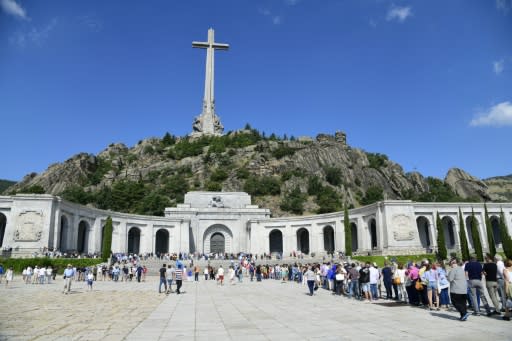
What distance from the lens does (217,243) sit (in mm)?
51812

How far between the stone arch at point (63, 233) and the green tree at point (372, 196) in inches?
2123

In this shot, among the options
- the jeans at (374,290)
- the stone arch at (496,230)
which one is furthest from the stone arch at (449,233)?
the jeans at (374,290)

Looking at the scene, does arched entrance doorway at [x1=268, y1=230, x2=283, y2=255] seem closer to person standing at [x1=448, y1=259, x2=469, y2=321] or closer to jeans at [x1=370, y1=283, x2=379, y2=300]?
jeans at [x1=370, y1=283, x2=379, y2=300]

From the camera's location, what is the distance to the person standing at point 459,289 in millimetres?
10000

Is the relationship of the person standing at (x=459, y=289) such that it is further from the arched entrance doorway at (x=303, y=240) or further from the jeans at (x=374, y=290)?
the arched entrance doorway at (x=303, y=240)

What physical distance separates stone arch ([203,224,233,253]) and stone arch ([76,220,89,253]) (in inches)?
579

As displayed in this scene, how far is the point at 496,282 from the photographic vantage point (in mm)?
10727

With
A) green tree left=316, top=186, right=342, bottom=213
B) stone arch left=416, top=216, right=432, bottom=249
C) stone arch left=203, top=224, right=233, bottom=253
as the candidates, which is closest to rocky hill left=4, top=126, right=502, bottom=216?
green tree left=316, top=186, right=342, bottom=213

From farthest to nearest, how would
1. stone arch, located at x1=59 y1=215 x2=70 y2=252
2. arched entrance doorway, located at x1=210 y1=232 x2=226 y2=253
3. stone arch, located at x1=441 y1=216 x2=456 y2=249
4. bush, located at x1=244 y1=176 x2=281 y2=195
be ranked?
1. bush, located at x1=244 y1=176 x2=281 y2=195
2. arched entrance doorway, located at x1=210 y1=232 x2=226 y2=253
3. stone arch, located at x1=441 y1=216 x2=456 y2=249
4. stone arch, located at x1=59 y1=215 x2=70 y2=252

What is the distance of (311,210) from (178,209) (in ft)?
83.9

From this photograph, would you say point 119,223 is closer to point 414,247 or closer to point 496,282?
point 414,247

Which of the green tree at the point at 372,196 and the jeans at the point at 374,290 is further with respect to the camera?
the green tree at the point at 372,196

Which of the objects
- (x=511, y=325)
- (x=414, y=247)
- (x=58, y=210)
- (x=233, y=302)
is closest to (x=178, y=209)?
(x=58, y=210)

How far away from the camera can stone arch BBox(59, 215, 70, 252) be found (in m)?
38.8
